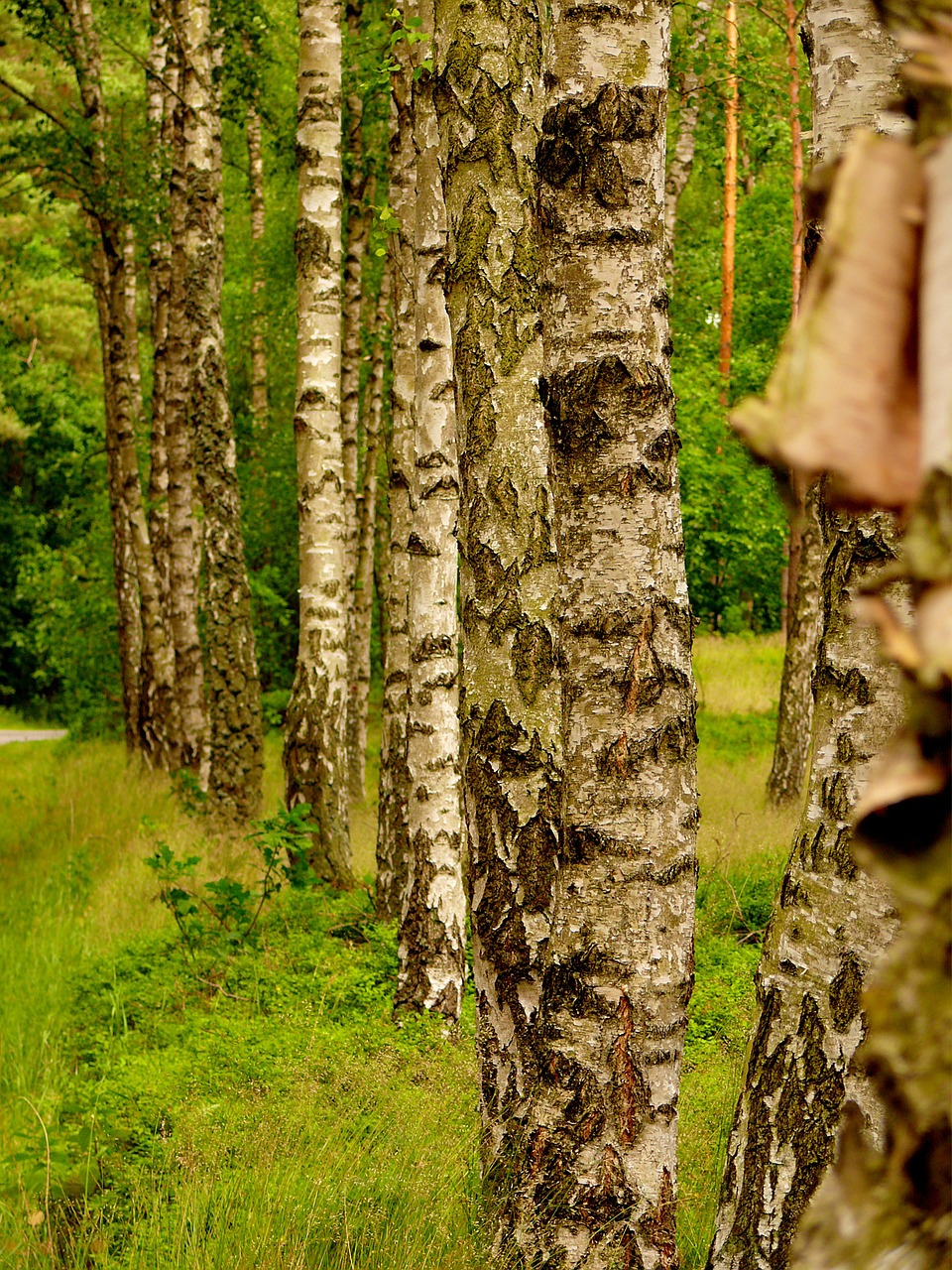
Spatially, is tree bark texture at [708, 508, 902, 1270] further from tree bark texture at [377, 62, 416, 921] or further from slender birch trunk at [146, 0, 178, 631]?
slender birch trunk at [146, 0, 178, 631]

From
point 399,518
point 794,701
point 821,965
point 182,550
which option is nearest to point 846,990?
point 821,965

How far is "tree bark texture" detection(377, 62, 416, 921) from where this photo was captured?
7.71 meters

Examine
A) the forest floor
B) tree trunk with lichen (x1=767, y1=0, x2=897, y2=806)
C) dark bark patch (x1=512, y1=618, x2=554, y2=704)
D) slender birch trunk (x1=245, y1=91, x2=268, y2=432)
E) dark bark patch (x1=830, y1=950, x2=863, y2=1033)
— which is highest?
slender birch trunk (x1=245, y1=91, x2=268, y2=432)

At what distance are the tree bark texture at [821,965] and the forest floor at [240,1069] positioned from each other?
2.26 feet

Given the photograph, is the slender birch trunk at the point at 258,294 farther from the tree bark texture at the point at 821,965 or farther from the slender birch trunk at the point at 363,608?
the tree bark texture at the point at 821,965

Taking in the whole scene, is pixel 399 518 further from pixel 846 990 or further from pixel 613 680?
pixel 846 990

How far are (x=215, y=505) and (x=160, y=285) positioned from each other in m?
6.71

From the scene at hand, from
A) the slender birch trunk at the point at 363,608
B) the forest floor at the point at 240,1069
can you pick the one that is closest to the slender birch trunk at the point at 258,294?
the slender birch trunk at the point at 363,608

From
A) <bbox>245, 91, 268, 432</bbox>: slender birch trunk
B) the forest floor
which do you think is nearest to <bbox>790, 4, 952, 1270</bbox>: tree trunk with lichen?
the forest floor

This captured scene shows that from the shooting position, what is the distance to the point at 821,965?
2.29 meters

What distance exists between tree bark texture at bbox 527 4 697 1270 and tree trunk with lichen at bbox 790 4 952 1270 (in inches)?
75.7

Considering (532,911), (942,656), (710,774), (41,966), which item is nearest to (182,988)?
(41,966)

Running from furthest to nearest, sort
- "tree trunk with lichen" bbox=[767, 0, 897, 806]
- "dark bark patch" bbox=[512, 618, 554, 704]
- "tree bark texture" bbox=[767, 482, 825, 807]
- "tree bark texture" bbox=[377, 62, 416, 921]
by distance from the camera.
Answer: "tree bark texture" bbox=[767, 482, 825, 807], "tree bark texture" bbox=[377, 62, 416, 921], "dark bark patch" bbox=[512, 618, 554, 704], "tree trunk with lichen" bbox=[767, 0, 897, 806]

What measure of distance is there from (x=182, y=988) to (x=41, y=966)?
118 centimetres
